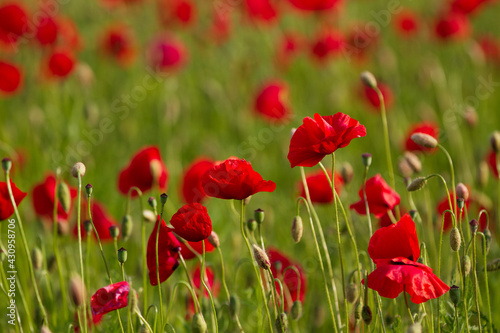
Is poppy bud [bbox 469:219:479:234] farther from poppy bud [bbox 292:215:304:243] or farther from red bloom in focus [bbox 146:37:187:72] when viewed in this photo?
red bloom in focus [bbox 146:37:187:72]

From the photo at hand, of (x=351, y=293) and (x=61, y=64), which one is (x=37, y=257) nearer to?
(x=351, y=293)

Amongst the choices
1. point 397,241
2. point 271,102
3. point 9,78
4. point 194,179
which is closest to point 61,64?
point 9,78

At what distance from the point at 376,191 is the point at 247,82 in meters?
2.34

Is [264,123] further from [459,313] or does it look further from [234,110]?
[459,313]

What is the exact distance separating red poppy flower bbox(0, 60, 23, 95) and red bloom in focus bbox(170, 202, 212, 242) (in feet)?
6.28

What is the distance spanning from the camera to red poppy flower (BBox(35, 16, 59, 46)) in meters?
3.08

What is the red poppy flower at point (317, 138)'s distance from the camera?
1122mm

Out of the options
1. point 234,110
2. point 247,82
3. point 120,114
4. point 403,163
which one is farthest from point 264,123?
point 403,163

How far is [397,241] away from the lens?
109 cm

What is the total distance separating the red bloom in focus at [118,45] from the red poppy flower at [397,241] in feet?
8.09

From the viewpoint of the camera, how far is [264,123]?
10.9 feet

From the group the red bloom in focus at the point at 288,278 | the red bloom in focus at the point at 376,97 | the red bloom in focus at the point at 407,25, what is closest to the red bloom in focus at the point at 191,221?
the red bloom in focus at the point at 288,278

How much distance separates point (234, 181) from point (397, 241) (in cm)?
27

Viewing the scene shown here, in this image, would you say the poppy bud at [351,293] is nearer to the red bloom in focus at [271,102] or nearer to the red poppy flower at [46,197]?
the red poppy flower at [46,197]
